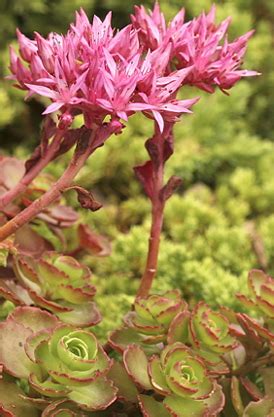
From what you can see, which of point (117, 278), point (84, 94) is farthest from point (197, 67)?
point (117, 278)

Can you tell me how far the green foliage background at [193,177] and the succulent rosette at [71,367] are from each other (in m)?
0.35

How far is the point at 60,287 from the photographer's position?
1.06 metres

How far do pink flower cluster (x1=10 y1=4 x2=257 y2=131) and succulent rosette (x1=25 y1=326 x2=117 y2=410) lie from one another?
10.2 inches

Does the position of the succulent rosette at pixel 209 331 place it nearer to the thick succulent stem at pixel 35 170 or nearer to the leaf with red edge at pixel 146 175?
the leaf with red edge at pixel 146 175

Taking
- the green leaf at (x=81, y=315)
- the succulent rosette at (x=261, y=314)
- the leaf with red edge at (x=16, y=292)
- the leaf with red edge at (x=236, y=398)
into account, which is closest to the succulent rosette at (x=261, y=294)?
the succulent rosette at (x=261, y=314)

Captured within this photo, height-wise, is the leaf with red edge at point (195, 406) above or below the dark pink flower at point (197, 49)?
below

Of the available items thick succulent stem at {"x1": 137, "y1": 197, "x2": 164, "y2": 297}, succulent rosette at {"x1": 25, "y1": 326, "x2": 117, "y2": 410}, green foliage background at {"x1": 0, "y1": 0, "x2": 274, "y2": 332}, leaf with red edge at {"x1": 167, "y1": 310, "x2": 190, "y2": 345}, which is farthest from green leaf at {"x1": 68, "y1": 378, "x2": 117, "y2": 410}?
green foliage background at {"x1": 0, "y1": 0, "x2": 274, "y2": 332}

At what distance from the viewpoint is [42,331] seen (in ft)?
3.02

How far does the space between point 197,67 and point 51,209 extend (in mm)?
395

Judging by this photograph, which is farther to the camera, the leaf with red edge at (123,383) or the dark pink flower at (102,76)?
the leaf with red edge at (123,383)

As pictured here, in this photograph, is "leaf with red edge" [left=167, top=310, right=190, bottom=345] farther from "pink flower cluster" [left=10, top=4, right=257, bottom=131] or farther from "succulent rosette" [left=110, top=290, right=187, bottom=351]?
"pink flower cluster" [left=10, top=4, right=257, bottom=131]

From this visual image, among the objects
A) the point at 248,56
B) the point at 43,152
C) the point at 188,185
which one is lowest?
the point at 188,185

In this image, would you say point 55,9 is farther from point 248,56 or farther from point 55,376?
point 55,376

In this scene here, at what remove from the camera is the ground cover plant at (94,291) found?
885 mm
